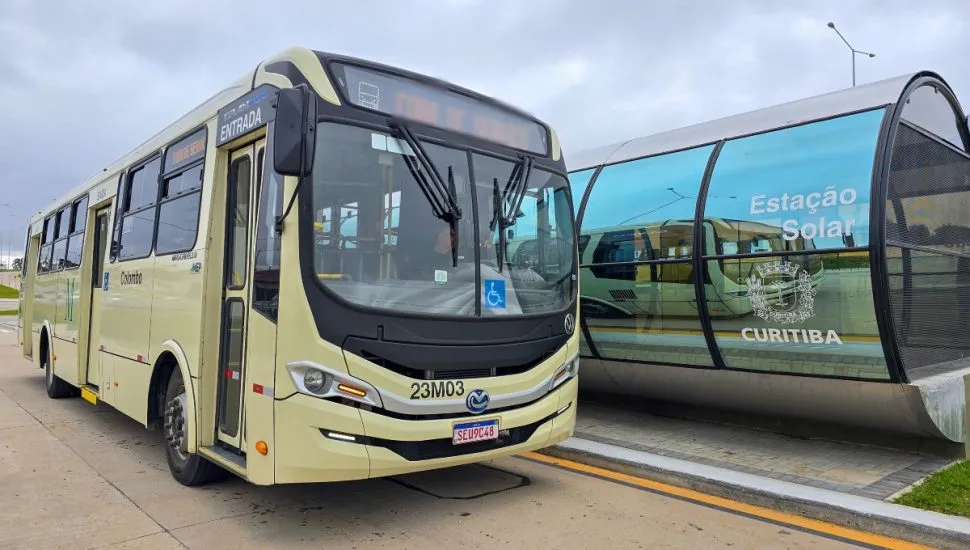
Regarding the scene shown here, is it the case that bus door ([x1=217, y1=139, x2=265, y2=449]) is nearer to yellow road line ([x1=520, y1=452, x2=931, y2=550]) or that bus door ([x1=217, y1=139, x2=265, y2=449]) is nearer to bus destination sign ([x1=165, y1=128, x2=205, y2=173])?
bus destination sign ([x1=165, y1=128, x2=205, y2=173])

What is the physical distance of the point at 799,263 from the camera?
6359 mm

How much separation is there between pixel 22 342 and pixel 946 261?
14929 millimetres

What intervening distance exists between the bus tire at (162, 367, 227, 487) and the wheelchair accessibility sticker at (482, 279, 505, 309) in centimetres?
254

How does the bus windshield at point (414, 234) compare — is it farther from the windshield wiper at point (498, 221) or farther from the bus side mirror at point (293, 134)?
the bus side mirror at point (293, 134)

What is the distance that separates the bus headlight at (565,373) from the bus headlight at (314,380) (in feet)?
6.02

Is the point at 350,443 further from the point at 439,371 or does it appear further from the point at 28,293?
the point at 28,293

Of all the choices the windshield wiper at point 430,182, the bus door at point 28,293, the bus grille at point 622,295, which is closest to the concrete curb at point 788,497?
the bus grille at point 622,295

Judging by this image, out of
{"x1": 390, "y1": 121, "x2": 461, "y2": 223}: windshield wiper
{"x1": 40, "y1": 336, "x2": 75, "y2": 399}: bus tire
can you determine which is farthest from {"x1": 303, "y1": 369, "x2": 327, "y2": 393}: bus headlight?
{"x1": 40, "y1": 336, "x2": 75, "y2": 399}: bus tire

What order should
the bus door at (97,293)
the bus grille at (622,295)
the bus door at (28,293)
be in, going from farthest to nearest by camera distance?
the bus door at (28,293), the bus door at (97,293), the bus grille at (622,295)

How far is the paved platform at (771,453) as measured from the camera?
220 inches

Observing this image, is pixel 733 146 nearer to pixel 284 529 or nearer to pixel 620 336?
pixel 620 336

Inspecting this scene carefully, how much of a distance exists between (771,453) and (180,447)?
532 centimetres

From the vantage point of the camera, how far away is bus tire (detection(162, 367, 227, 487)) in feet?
18.2

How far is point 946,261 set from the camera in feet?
23.8
